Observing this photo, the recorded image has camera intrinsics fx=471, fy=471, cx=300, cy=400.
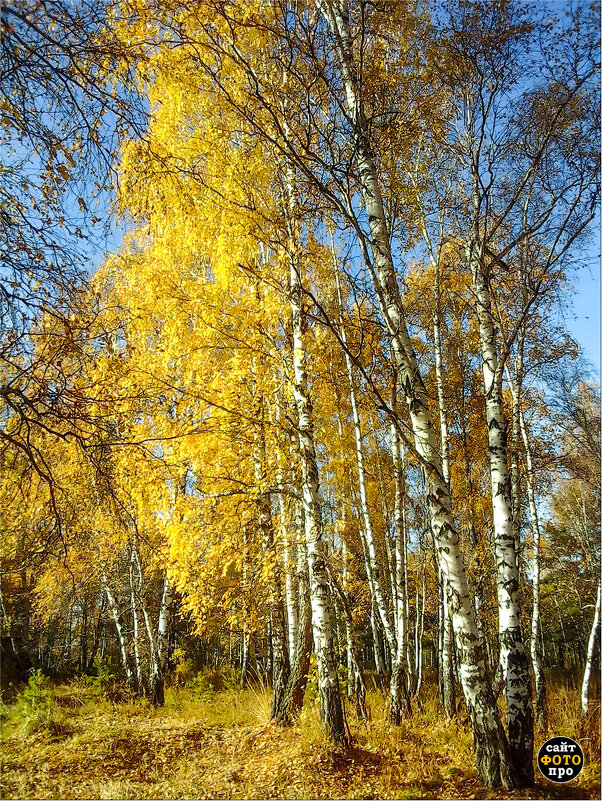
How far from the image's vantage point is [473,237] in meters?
4.45

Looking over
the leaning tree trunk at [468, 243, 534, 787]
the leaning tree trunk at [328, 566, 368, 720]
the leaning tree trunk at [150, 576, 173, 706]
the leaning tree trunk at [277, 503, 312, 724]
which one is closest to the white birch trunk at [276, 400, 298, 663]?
the leaning tree trunk at [277, 503, 312, 724]

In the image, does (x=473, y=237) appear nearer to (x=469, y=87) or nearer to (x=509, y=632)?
(x=469, y=87)

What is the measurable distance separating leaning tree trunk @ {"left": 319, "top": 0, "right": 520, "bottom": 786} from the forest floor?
0.32 m

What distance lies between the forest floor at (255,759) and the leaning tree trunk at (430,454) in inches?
12.7

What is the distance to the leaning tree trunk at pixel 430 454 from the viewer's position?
3219 mm

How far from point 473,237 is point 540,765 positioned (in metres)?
4.25

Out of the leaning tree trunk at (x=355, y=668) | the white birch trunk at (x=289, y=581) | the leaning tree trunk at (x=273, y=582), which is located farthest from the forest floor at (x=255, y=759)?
the white birch trunk at (x=289, y=581)

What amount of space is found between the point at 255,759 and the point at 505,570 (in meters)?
3.00

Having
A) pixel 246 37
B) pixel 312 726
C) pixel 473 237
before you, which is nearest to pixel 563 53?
pixel 473 237

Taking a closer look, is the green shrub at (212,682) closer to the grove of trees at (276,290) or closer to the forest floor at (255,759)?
the grove of trees at (276,290)

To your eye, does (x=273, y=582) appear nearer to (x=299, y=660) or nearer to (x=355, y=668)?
(x=299, y=660)

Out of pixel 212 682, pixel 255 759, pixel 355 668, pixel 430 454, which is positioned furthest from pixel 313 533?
pixel 212 682

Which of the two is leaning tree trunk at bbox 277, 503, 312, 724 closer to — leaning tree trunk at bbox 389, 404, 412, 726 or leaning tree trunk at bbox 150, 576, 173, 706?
leaning tree trunk at bbox 389, 404, 412, 726

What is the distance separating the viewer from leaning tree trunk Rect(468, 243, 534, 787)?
3305 millimetres
